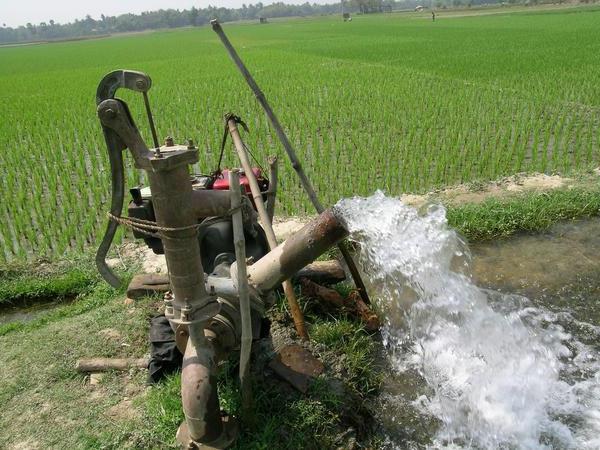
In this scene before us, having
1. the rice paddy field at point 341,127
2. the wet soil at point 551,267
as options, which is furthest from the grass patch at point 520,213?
the rice paddy field at point 341,127

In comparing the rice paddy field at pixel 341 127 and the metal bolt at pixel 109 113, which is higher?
the metal bolt at pixel 109 113

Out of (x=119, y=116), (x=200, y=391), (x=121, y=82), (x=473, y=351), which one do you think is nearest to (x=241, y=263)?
(x=200, y=391)

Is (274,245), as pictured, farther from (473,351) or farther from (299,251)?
(473,351)

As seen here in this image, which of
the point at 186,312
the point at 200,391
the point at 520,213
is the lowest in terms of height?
the point at 520,213

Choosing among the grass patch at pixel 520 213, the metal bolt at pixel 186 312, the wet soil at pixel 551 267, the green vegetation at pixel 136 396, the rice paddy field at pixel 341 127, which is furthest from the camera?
the rice paddy field at pixel 341 127

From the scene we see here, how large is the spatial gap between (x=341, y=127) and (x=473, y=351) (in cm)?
610

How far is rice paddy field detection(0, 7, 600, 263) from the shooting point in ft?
19.2

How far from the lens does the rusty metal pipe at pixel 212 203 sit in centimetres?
184

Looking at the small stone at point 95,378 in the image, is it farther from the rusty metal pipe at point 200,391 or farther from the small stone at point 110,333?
the rusty metal pipe at point 200,391

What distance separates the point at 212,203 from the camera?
6.05ft

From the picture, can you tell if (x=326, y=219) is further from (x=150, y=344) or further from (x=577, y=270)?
(x=577, y=270)

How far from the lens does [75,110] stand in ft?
37.9

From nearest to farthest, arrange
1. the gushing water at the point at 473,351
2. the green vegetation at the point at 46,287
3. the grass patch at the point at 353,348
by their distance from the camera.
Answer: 1. the gushing water at the point at 473,351
2. the grass patch at the point at 353,348
3. the green vegetation at the point at 46,287

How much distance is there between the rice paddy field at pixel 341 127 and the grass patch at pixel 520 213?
115 centimetres
